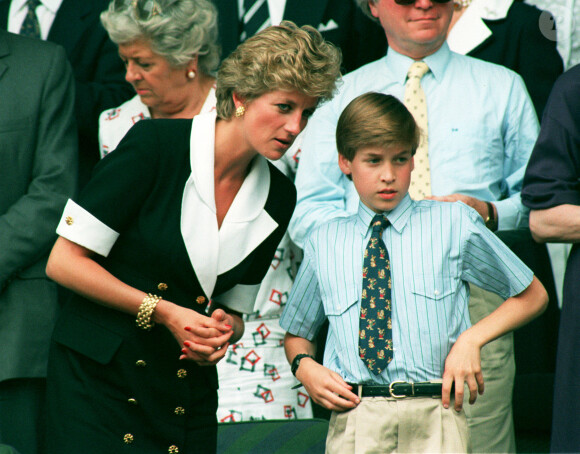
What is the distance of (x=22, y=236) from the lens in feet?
11.3

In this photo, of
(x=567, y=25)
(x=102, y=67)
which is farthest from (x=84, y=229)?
(x=567, y=25)

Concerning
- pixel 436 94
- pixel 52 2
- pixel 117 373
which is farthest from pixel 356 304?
pixel 52 2

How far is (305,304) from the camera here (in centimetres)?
277

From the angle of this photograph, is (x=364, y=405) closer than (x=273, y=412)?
Yes

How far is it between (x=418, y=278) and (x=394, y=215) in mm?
200

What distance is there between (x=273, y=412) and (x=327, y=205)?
890mm

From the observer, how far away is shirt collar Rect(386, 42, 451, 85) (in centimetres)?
366

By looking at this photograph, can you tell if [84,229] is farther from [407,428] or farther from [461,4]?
[461,4]

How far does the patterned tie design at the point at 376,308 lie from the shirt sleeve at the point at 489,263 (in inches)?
8.9

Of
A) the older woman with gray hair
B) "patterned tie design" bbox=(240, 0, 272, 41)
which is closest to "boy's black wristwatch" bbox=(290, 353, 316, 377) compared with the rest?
the older woman with gray hair

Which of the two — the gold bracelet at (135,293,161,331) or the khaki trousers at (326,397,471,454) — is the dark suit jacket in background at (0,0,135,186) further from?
the khaki trousers at (326,397,471,454)

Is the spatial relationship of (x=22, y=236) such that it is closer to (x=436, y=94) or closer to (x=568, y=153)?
(x=436, y=94)

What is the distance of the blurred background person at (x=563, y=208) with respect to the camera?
9.29 feet

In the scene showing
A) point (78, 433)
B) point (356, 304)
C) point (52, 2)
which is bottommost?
point (78, 433)
